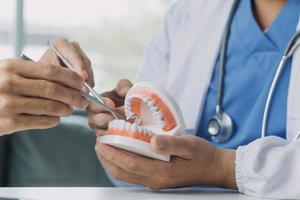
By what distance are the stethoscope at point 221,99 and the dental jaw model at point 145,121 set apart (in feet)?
0.76

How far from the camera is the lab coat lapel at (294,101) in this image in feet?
3.40

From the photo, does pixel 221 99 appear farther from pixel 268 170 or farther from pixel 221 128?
pixel 268 170

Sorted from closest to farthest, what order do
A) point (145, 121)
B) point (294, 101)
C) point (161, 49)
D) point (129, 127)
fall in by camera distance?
point (129, 127)
point (145, 121)
point (294, 101)
point (161, 49)

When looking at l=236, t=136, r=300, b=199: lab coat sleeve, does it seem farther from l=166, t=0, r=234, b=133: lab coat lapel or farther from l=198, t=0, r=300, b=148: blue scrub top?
l=166, t=0, r=234, b=133: lab coat lapel

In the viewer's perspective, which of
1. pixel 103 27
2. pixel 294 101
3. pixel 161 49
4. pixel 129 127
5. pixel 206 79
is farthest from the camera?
pixel 103 27

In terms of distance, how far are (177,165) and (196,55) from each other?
421 millimetres

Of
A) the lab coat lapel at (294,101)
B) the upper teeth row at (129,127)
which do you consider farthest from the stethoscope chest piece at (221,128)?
the upper teeth row at (129,127)

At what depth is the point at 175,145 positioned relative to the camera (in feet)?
2.71

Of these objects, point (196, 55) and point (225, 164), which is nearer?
point (225, 164)

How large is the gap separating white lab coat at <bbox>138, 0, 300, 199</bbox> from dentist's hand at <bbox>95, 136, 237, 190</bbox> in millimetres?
30

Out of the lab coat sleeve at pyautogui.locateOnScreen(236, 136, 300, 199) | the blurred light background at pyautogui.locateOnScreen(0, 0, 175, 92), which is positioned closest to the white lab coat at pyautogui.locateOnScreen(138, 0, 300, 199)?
the lab coat sleeve at pyautogui.locateOnScreen(236, 136, 300, 199)

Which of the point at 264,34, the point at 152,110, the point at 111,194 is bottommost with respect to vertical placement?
the point at 111,194

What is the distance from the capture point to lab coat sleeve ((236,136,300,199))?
33.9 inches

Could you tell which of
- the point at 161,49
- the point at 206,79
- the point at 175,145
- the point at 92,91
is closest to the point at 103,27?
the point at 161,49
